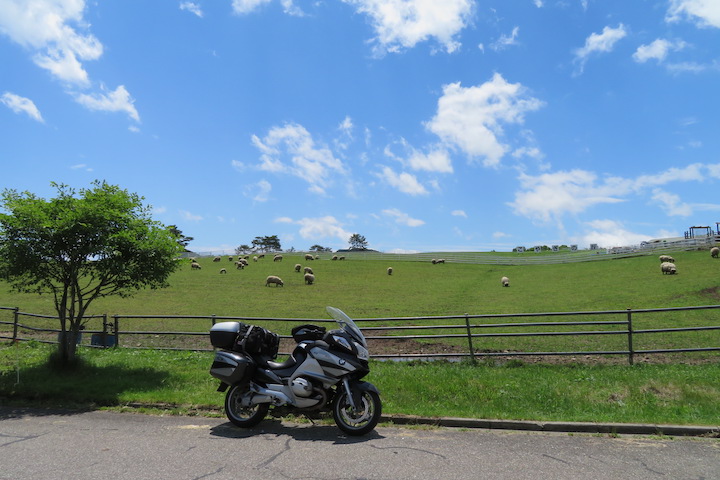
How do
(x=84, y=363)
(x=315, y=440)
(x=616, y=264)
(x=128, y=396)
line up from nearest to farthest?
1. (x=315, y=440)
2. (x=128, y=396)
3. (x=84, y=363)
4. (x=616, y=264)

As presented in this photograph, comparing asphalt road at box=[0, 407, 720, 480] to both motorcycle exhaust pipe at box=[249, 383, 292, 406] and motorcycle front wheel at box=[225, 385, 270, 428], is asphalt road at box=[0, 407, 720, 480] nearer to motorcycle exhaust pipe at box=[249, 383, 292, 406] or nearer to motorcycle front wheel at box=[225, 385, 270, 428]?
motorcycle front wheel at box=[225, 385, 270, 428]

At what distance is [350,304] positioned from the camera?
2561 centimetres

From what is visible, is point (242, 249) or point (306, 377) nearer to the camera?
point (306, 377)

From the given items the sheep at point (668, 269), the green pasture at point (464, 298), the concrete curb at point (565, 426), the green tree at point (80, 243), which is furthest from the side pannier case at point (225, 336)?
the sheep at point (668, 269)

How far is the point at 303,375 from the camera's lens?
22.3 feet

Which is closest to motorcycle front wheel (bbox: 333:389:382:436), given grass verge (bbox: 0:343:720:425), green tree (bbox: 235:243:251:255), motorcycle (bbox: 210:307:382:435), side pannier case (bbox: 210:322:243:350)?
motorcycle (bbox: 210:307:382:435)

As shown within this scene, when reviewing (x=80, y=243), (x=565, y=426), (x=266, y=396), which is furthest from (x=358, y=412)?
(x=80, y=243)

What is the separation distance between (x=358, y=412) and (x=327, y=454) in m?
0.89

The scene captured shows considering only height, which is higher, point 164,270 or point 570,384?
point 164,270

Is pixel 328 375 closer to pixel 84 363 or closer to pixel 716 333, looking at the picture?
pixel 84 363

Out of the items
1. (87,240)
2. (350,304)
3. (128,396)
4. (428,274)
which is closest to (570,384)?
(128,396)

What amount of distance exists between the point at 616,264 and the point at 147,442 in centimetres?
4431

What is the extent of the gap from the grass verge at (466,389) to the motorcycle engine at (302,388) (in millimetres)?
1583

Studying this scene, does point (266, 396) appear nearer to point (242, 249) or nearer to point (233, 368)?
point (233, 368)
